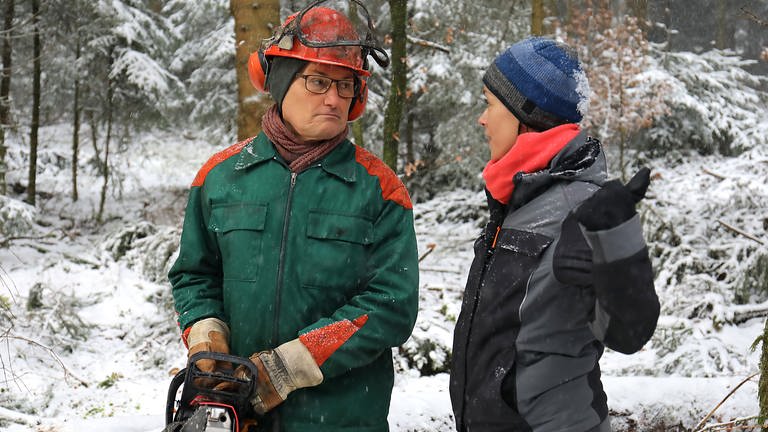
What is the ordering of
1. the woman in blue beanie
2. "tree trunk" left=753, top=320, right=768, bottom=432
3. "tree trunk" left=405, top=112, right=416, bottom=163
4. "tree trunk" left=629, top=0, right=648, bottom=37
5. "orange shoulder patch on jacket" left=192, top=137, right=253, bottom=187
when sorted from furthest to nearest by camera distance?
"tree trunk" left=405, top=112, right=416, bottom=163 < "tree trunk" left=629, top=0, right=648, bottom=37 < "tree trunk" left=753, top=320, right=768, bottom=432 < "orange shoulder patch on jacket" left=192, top=137, right=253, bottom=187 < the woman in blue beanie

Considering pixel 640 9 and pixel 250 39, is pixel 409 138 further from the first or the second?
pixel 250 39


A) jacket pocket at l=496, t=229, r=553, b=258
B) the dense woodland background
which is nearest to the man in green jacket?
jacket pocket at l=496, t=229, r=553, b=258

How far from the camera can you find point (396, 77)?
617 cm

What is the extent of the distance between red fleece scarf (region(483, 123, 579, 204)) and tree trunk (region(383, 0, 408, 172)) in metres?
4.27

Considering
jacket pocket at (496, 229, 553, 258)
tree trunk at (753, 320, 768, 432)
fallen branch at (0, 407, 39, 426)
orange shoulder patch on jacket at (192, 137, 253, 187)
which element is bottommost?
fallen branch at (0, 407, 39, 426)

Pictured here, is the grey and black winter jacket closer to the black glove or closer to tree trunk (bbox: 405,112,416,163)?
the black glove

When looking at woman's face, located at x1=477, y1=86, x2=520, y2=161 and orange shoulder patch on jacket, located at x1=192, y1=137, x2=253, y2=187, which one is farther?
orange shoulder patch on jacket, located at x1=192, y1=137, x2=253, y2=187

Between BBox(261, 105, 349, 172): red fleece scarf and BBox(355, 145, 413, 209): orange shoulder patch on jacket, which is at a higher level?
BBox(261, 105, 349, 172): red fleece scarf

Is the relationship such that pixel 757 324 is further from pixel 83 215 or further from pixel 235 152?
pixel 83 215

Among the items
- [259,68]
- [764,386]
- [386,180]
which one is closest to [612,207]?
[386,180]

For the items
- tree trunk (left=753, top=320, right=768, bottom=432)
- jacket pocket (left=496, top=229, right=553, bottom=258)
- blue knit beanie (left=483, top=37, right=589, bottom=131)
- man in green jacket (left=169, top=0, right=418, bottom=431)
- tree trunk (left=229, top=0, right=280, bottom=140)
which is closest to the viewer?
jacket pocket (left=496, top=229, right=553, bottom=258)

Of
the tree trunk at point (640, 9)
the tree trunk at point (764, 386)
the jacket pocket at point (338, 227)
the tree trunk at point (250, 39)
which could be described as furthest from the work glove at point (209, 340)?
the tree trunk at point (640, 9)

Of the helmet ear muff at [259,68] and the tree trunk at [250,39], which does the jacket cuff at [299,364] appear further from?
the tree trunk at [250,39]

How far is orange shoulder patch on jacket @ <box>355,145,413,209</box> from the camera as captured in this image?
2.22 m
